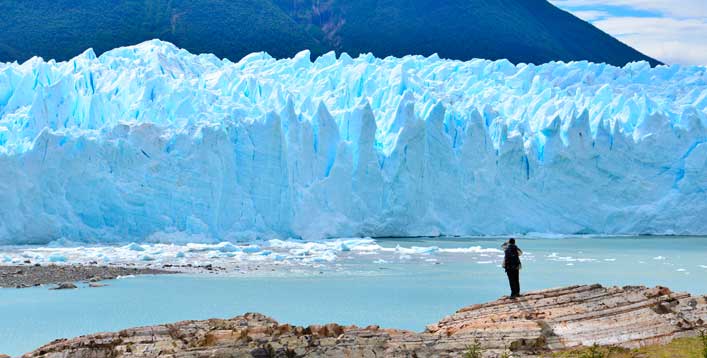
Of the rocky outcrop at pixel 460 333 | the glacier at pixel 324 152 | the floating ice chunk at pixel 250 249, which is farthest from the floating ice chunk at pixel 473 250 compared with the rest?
the rocky outcrop at pixel 460 333

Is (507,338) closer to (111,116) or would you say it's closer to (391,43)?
(111,116)

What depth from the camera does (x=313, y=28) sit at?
2621 inches

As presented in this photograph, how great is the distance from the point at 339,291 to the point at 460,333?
7.32 metres

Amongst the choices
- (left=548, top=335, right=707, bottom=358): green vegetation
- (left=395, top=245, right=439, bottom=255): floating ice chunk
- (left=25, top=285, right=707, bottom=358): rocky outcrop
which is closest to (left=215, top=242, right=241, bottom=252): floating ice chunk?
(left=395, top=245, right=439, bottom=255): floating ice chunk

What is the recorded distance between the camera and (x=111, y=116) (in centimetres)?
2575

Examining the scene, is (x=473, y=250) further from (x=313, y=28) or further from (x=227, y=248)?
(x=313, y=28)

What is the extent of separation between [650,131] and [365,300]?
17742mm

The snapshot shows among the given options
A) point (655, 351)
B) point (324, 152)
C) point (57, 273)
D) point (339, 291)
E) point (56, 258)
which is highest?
point (324, 152)

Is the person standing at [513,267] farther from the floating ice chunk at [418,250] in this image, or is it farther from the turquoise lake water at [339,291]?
the floating ice chunk at [418,250]

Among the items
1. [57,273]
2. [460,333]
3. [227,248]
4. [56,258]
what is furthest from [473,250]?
[460,333]

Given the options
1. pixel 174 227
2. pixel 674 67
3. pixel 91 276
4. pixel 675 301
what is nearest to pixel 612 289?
pixel 675 301

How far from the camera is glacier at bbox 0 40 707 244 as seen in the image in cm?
2370

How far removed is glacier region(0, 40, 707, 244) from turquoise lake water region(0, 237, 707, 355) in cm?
447

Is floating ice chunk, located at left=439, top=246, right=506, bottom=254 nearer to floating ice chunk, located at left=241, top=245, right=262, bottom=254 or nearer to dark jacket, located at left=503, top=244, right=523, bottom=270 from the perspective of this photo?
floating ice chunk, located at left=241, top=245, right=262, bottom=254
